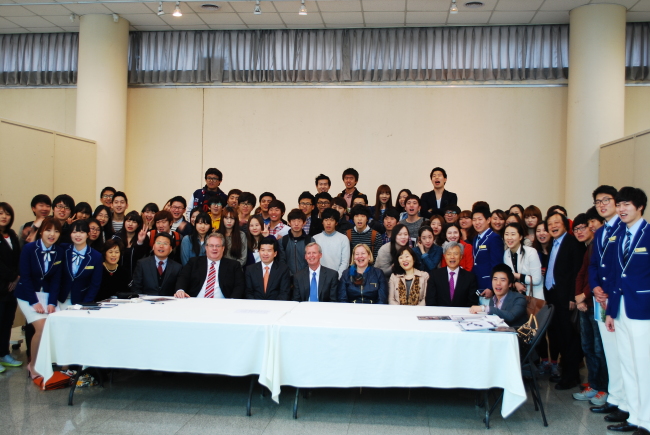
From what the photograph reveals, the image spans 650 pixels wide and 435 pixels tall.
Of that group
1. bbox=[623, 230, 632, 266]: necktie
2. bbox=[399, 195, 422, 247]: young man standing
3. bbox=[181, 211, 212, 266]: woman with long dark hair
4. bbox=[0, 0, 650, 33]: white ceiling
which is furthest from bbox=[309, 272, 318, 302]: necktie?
bbox=[0, 0, 650, 33]: white ceiling

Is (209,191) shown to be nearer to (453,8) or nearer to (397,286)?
(397,286)

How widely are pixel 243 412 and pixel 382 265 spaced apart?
2.02 metres

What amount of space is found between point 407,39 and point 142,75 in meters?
3.91

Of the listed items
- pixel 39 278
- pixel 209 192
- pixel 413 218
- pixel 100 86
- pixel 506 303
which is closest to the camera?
pixel 506 303

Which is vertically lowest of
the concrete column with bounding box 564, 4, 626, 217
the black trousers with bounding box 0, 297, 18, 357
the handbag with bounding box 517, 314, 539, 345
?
the black trousers with bounding box 0, 297, 18, 357

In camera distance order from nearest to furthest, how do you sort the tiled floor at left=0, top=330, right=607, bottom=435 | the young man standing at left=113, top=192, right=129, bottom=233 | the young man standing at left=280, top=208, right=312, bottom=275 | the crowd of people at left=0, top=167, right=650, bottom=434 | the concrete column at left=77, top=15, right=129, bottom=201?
the tiled floor at left=0, top=330, right=607, bottom=435
the crowd of people at left=0, top=167, right=650, bottom=434
the young man standing at left=280, top=208, right=312, bottom=275
the young man standing at left=113, top=192, right=129, bottom=233
the concrete column at left=77, top=15, right=129, bottom=201

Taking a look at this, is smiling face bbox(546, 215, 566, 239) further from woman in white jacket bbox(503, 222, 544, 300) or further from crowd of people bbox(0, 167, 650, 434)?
woman in white jacket bbox(503, 222, 544, 300)

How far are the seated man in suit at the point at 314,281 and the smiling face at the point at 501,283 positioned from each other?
4.48 feet

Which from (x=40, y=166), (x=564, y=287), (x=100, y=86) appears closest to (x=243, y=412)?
(x=564, y=287)

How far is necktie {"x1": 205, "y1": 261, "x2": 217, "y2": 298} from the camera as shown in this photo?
4.94 metres

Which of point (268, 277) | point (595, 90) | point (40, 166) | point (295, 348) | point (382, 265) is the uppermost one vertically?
point (595, 90)

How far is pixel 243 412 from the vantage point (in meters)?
3.81

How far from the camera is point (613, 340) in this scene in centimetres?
388

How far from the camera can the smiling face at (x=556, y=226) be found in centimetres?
469
